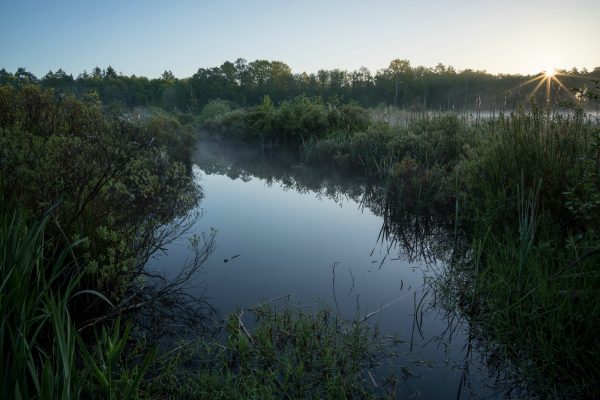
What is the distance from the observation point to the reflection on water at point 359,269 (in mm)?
3984

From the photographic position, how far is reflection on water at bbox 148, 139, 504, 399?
13.1ft

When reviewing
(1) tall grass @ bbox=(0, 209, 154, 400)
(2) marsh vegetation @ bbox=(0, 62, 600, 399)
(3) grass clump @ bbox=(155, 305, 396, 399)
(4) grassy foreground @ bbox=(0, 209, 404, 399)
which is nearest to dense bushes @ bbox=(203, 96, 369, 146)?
(2) marsh vegetation @ bbox=(0, 62, 600, 399)

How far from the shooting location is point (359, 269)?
645cm

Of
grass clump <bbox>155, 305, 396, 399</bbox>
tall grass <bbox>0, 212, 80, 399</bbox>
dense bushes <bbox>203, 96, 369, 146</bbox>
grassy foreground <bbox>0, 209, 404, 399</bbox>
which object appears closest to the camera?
tall grass <bbox>0, 212, 80, 399</bbox>

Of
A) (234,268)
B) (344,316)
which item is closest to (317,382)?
(344,316)

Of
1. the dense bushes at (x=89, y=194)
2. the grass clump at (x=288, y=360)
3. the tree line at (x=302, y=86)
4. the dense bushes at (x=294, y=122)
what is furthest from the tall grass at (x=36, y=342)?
the tree line at (x=302, y=86)

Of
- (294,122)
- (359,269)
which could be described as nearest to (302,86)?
(294,122)

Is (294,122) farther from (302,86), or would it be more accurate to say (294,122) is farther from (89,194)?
(302,86)

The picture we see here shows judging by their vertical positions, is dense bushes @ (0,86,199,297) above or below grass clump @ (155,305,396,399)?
above

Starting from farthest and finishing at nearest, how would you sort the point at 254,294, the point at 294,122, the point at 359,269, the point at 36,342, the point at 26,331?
the point at 294,122, the point at 359,269, the point at 254,294, the point at 36,342, the point at 26,331

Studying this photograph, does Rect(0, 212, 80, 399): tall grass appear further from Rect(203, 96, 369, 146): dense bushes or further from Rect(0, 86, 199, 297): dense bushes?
Rect(203, 96, 369, 146): dense bushes

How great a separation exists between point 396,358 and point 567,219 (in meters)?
3.22

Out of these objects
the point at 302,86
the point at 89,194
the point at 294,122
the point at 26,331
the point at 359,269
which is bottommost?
the point at 359,269

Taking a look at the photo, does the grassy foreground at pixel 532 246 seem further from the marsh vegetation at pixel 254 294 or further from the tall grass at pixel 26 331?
the tall grass at pixel 26 331
